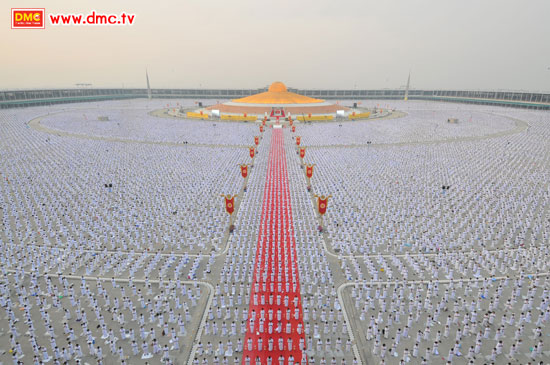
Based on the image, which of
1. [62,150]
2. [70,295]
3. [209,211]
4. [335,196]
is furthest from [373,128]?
[70,295]

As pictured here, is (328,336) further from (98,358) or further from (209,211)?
(209,211)

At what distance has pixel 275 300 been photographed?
1395 centimetres

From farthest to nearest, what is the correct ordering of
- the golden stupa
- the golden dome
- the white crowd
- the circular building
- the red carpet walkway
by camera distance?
1. the golden dome
2. the golden stupa
3. the circular building
4. the white crowd
5. the red carpet walkway

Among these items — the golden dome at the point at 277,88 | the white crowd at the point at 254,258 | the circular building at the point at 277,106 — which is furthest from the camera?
the golden dome at the point at 277,88

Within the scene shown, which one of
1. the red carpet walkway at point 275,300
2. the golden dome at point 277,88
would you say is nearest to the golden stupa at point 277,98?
the golden dome at point 277,88

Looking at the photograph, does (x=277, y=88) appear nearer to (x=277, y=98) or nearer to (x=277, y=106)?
(x=277, y=98)

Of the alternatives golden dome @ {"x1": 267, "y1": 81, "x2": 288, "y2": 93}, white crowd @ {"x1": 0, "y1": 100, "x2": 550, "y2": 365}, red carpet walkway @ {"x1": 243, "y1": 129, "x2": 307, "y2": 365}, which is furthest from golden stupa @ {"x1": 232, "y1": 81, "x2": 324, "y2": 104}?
red carpet walkway @ {"x1": 243, "y1": 129, "x2": 307, "y2": 365}

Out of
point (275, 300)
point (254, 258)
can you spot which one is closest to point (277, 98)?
point (254, 258)

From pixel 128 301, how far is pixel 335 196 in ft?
57.9

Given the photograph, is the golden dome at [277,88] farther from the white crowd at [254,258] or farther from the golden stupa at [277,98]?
the white crowd at [254,258]

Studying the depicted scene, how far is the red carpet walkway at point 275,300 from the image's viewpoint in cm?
1138

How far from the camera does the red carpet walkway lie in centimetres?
1138

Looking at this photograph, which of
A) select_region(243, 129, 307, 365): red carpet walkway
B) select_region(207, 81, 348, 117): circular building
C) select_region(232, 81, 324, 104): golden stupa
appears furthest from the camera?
select_region(232, 81, 324, 104): golden stupa

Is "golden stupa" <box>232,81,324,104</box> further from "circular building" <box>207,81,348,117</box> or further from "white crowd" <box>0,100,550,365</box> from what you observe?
"white crowd" <box>0,100,550,365</box>
